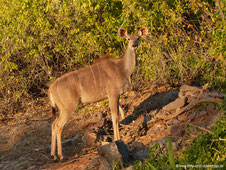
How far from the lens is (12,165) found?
19.4ft

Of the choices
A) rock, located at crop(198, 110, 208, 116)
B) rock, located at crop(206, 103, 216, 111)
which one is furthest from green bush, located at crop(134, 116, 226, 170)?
rock, located at crop(206, 103, 216, 111)

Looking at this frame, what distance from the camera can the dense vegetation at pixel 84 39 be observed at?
7.52 m

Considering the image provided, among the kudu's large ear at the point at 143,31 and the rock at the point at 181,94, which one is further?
the kudu's large ear at the point at 143,31

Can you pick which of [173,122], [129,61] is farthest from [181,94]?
[129,61]

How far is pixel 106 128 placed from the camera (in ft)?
22.8

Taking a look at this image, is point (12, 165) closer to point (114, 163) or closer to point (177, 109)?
point (114, 163)

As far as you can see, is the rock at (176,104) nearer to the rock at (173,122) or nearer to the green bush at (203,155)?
the rock at (173,122)

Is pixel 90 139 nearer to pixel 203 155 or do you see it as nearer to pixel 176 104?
pixel 176 104

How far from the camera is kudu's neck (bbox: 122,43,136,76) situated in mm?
6586

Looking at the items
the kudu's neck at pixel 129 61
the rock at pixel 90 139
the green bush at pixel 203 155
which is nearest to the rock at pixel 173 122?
the kudu's neck at pixel 129 61

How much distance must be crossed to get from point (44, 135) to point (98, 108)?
1.47m

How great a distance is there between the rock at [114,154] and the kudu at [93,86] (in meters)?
1.51

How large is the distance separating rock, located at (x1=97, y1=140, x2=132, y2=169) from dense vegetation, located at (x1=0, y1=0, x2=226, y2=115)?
3203mm

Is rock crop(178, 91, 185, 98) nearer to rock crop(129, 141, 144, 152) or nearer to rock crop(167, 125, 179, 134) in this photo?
rock crop(167, 125, 179, 134)
